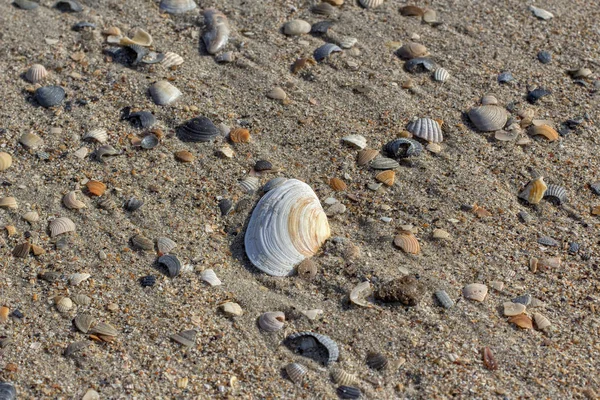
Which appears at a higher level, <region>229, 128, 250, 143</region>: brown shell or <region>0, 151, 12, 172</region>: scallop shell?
<region>229, 128, 250, 143</region>: brown shell

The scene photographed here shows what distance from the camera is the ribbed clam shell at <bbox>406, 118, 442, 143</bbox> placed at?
3760 mm

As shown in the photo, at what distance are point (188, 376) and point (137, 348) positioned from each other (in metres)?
0.24

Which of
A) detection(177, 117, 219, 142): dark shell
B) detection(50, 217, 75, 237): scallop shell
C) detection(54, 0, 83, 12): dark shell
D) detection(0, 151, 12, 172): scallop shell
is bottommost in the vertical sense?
detection(50, 217, 75, 237): scallop shell

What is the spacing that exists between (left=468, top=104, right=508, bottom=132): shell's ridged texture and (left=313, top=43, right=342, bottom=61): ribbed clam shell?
88cm

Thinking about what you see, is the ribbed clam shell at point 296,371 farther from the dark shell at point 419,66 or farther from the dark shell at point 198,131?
the dark shell at point 419,66

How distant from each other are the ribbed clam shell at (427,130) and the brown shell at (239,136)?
0.85m

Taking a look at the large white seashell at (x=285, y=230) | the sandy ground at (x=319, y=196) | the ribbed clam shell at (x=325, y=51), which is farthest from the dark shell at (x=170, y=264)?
the ribbed clam shell at (x=325, y=51)

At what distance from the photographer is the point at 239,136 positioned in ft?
12.2

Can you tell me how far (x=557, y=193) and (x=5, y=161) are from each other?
2.68 m

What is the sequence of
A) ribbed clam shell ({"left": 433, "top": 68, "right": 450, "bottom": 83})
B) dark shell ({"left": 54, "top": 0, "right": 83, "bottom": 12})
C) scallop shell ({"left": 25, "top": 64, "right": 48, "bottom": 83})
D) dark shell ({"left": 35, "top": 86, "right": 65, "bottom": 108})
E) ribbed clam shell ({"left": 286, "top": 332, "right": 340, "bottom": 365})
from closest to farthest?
ribbed clam shell ({"left": 286, "top": 332, "right": 340, "bottom": 365})
dark shell ({"left": 35, "top": 86, "right": 65, "bottom": 108})
scallop shell ({"left": 25, "top": 64, "right": 48, "bottom": 83})
ribbed clam shell ({"left": 433, "top": 68, "right": 450, "bottom": 83})
dark shell ({"left": 54, "top": 0, "right": 83, "bottom": 12})

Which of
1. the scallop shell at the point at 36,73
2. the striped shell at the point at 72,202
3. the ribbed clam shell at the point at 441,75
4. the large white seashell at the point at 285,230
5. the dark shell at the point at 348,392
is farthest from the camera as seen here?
the ribbed clam shell at the point at 441,75

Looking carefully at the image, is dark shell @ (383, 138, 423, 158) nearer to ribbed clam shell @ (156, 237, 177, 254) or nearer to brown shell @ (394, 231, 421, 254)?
brown shell @ (394, 231, 421, 254)

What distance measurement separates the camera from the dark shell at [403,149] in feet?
12.0

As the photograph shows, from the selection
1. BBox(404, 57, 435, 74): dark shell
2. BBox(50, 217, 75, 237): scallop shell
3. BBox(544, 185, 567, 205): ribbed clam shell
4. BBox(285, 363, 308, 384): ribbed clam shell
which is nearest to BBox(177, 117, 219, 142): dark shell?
BBox(50, 217, 75, 237): scallop shell
